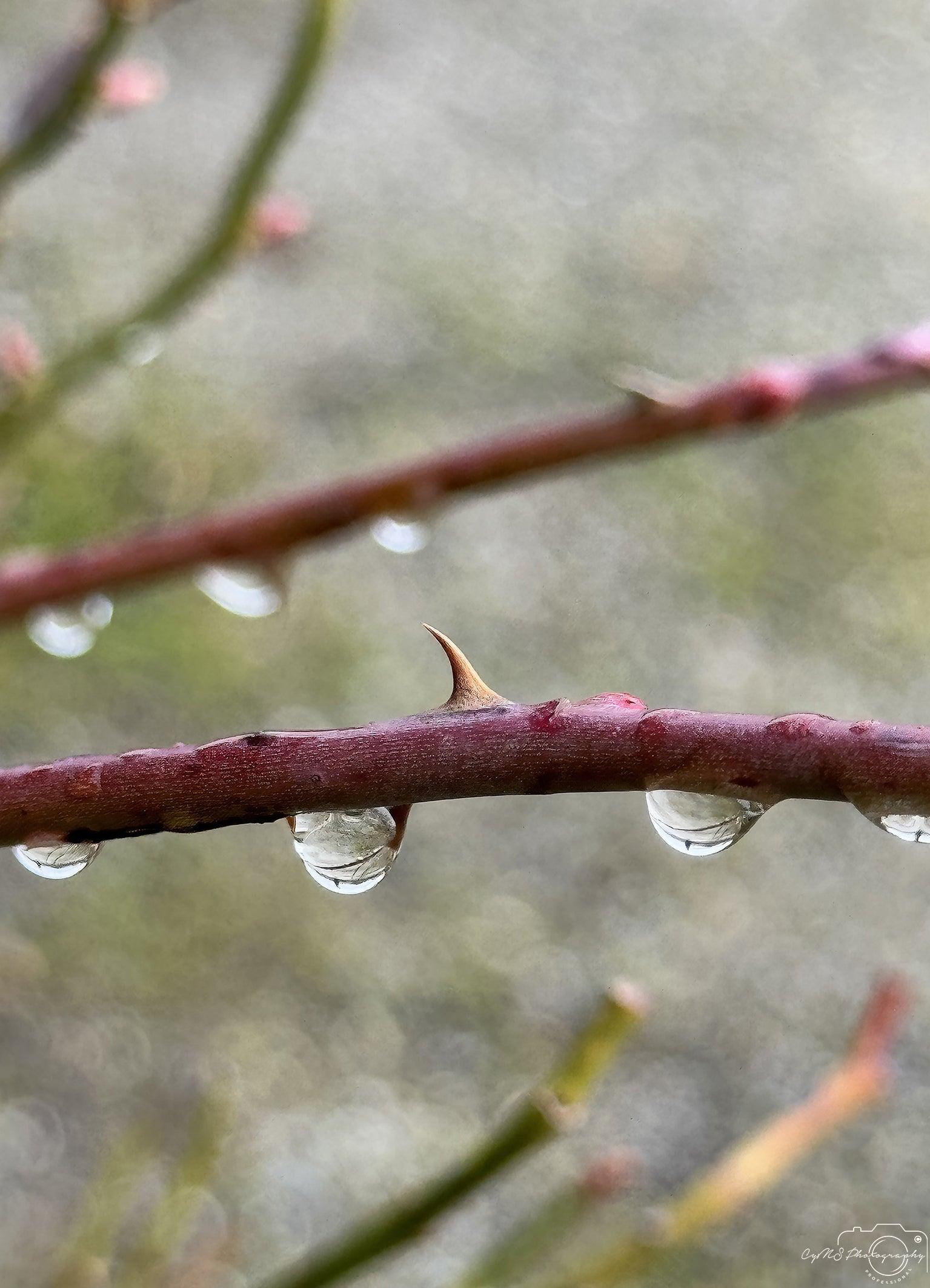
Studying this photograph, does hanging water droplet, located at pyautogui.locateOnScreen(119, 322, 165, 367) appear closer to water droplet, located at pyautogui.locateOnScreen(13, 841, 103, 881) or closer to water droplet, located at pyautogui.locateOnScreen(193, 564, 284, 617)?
water droplet, located at pyautogui.locateOnScreen(193, 564, 284, 617)

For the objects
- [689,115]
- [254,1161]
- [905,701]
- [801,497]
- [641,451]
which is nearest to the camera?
[641,451]

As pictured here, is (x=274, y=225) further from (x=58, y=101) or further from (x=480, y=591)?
(x=480, y=591)

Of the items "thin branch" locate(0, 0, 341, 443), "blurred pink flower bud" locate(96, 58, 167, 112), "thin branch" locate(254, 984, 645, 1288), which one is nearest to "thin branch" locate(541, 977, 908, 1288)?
"thin branch" locate(254, 984, 645, 1288)

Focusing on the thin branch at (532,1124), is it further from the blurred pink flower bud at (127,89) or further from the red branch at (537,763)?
the blurred pink flower bud at (127,89)

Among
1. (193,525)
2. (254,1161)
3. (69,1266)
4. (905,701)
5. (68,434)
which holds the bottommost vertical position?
(254,1161)

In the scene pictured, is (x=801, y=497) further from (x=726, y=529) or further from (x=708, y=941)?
(x=708, y=941)

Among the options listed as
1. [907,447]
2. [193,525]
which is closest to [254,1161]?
[193,525]

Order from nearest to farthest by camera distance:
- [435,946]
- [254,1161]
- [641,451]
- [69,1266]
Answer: [641,451], [69,1266], [254,1161], [435,946]
